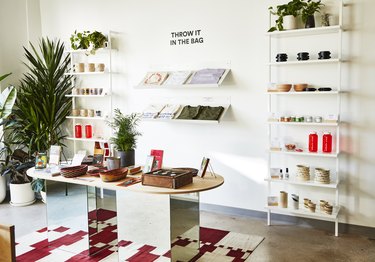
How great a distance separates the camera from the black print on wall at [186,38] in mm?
4709

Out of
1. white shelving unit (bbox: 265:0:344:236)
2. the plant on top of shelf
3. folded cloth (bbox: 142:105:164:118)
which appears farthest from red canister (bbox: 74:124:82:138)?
white shelving unit (bbox: 265:0:344:236)

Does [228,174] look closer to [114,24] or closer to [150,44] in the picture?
[150,44]

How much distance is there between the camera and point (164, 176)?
2959mm

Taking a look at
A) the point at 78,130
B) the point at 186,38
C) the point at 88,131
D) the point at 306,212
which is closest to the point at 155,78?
the point at 186,38

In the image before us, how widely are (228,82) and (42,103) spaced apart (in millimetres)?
2676

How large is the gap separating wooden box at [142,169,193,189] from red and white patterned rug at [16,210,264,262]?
52cm

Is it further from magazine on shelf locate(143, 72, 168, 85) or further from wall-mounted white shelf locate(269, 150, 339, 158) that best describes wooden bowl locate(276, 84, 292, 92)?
magazine on shelf locate(143, 72, 168, 85)

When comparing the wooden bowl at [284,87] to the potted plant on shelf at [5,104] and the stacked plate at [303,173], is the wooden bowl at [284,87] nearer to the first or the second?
the stacked plate at [303,173]

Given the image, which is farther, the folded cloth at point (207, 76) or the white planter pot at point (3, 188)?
the white planter pot at point (3, 188)

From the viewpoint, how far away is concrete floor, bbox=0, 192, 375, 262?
3527 mm

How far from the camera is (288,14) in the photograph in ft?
13.0

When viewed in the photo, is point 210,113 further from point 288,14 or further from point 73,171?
point 73,171

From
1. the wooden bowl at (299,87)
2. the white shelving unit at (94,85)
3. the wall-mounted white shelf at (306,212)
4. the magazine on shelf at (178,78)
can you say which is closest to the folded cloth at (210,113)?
the magazine on shelf at (178,78)

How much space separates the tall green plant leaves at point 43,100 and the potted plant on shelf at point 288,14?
3.16 meters
